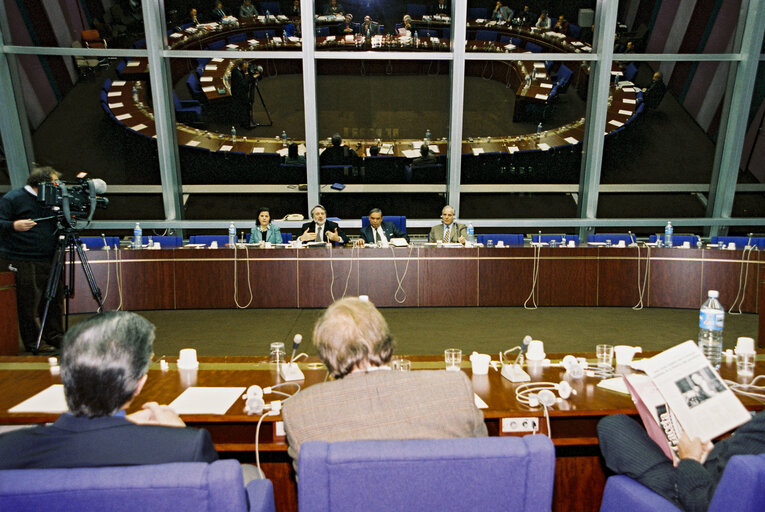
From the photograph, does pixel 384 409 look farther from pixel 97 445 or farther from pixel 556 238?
pixel 556 238

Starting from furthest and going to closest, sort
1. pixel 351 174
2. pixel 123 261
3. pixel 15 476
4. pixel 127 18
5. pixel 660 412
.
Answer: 1. pixel 351 174
2. pixel 127 18
3. pixel 123 261
4. pixel 660 412
5. pixel 15 476

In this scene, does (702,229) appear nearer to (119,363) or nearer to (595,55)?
(595,55)

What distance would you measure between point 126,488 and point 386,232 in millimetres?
5487

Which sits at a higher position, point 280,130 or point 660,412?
point 280,130

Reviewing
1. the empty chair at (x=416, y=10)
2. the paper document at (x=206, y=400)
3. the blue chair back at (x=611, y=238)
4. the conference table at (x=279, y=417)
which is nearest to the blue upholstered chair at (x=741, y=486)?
the conference table at (x=279, y=417)

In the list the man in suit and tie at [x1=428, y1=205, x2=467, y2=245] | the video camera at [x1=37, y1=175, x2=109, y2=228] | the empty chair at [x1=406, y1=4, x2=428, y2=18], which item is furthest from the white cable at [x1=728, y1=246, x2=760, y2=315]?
the video camera at [x1=37, y1=175, x2=109, y2=228]

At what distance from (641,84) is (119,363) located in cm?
913

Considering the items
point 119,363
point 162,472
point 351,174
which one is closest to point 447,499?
point 162,472

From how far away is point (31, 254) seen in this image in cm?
436

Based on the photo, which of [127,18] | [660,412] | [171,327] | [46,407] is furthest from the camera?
[127,18]

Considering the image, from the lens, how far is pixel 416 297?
20.2 feet

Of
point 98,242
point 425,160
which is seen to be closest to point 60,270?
point 98,242

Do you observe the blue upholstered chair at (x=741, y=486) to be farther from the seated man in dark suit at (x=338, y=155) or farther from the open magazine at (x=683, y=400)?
the seated man in dark suit at (x=338, y=155)

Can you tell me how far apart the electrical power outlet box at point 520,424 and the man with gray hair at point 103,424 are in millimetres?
1125
